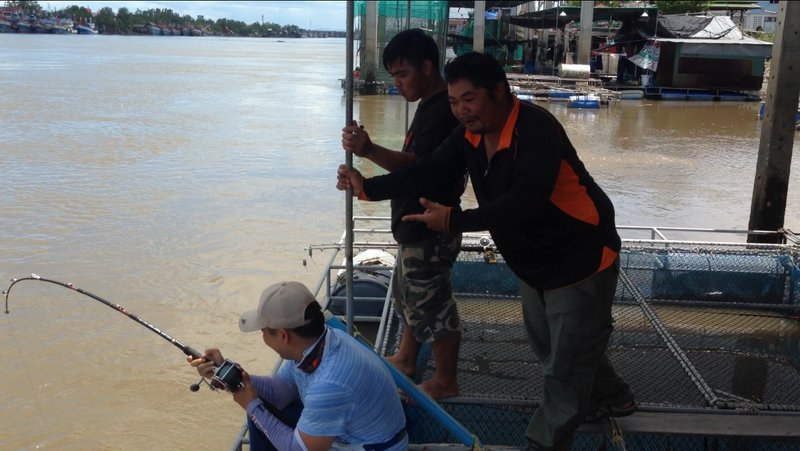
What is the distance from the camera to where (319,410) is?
2510 mm

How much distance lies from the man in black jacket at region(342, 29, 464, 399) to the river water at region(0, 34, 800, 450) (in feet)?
9.26

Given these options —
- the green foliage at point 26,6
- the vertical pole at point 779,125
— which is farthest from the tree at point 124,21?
the vertical pole at point 779,125

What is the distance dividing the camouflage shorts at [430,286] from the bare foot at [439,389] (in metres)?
0.21

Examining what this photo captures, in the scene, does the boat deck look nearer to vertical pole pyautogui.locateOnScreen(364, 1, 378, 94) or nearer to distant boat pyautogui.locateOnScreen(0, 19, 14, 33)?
vertical pole pyautogui.locateOnScreen(364, 1, 378, 94)

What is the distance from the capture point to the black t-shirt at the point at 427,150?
10.5 ft

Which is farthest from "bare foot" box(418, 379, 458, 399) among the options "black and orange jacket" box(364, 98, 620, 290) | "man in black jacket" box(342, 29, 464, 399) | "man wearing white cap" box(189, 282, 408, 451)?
"black and orange jacket" box(364, 98, 620, 290)

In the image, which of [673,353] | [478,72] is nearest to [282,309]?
[478,72]

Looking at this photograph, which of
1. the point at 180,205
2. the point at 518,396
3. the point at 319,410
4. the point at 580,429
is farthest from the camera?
the point at 180,205

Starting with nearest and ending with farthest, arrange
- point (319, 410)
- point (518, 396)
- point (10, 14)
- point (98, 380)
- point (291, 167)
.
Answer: point (319, 410) → point (518, 396) → point (98, 380) → point (291, 167) → point (10, 14)

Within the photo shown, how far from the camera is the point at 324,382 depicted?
8.21 ft

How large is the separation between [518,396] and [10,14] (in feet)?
573

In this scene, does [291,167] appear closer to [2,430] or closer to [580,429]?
[2,430]

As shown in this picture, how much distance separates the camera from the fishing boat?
3.19 meters

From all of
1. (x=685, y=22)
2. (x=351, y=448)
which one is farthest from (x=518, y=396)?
(x=685, y=22)
